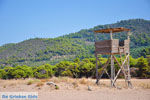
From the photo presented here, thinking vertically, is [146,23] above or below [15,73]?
above

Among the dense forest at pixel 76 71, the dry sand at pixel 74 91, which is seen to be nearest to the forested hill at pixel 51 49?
the dense forest at pixel 76 71

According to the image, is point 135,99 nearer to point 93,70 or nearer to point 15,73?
point 93,70

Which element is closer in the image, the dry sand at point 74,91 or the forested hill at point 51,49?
the dry sand at point 74,91

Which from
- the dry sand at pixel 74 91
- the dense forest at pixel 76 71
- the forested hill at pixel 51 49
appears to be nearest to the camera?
the dry sand at pixel 74 91

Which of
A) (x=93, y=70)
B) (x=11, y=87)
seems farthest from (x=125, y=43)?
(x=93, y=70)

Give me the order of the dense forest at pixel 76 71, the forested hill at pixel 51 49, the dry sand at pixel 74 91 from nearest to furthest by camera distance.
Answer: the dry sand at pixel 74 91 < the dense forest at pixel 76 71 < the forested hill at pixel 51 49

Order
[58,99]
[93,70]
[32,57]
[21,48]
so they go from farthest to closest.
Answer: [21,48], [32,57], [93,70], [58,99]

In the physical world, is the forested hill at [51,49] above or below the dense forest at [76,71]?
above

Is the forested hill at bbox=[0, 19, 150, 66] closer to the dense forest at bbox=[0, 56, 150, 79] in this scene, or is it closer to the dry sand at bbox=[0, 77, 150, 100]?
the dense forest at bbox=[0, 56, 150, 79]

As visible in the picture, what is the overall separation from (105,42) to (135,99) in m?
6.77

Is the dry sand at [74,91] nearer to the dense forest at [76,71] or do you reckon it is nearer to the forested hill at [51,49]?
the dense forest at [76,71]

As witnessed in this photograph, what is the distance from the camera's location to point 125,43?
18.6 meters

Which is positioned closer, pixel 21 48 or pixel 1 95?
pixel 1 95

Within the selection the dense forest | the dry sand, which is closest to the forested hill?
the dense forest
